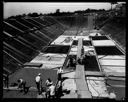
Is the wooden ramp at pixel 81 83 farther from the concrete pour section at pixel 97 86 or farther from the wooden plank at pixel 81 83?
the concrete pour section at pixel 97 86

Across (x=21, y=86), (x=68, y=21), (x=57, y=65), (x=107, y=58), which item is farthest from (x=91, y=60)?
(x=68, y=21)

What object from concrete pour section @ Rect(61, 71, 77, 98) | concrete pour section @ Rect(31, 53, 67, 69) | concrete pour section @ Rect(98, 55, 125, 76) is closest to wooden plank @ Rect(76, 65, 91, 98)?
concrete pour section @ Rect(61, 71, 77, 98)

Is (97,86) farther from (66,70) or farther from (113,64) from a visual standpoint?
(113,64)

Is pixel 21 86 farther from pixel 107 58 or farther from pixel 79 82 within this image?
pixel 107 58

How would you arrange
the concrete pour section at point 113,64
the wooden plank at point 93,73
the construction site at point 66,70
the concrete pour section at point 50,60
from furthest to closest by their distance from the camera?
the concrete pour section at point 50,60
the concrete pour section at point 113,64
the wooden plank at point 93,73
the construction site at point 66,70

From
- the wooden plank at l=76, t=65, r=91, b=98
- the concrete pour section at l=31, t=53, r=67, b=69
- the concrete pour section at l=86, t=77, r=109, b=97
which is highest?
the concrete pour section at l=31, t=53, r=67, b=69

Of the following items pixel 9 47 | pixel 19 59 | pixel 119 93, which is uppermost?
pixel 9 47

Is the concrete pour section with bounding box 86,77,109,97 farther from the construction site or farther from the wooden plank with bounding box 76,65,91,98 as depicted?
the wooden plank with bounding box 76,65,91,98

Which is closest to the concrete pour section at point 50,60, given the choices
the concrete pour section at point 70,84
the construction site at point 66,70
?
the construction site at point 66,70

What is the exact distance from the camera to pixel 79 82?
536 inches

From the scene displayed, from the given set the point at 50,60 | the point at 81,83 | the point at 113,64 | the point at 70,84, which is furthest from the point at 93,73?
the point at 50,60

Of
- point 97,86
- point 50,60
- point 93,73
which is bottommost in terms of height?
point 97,86

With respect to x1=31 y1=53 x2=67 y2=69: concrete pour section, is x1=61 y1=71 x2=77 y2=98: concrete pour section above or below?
below

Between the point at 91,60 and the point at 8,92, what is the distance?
11960mm
